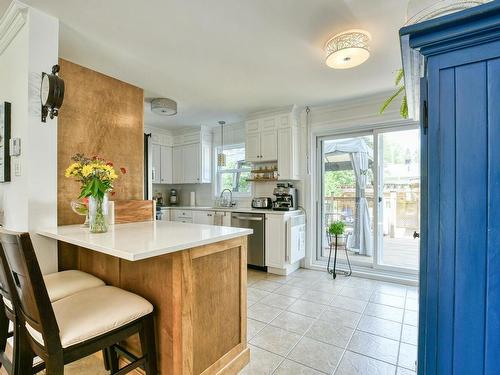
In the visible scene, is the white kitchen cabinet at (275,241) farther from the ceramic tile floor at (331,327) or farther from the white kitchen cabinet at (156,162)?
the white kitchen cabinet at (156,162)

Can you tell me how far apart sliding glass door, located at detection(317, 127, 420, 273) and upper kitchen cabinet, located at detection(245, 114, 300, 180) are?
19.7 inches

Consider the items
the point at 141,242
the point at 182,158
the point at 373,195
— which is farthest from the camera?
the point at 182,158

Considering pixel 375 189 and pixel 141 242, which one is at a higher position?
pixel 375 189

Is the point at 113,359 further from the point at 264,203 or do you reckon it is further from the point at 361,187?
the point at 361,187

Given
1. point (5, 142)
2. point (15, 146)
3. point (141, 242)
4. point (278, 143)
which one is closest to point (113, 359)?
point (141, 242)

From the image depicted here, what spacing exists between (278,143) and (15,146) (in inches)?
123

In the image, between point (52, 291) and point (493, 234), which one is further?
point (52, 291)

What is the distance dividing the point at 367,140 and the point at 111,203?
Result: 354cm

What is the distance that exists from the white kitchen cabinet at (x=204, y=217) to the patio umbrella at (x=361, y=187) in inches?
90.5

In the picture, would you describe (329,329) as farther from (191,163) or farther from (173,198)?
(173,198)

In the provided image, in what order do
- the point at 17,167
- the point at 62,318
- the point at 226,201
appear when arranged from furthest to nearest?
1. the point at 226,201
2. the point at 17,167
3. the point at 62,318

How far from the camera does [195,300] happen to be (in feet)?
4.85

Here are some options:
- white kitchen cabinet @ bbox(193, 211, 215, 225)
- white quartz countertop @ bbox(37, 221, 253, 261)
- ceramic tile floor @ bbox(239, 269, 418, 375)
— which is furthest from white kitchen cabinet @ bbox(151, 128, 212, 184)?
white quartz countertop @ bbox(37, 221, 253, 261)

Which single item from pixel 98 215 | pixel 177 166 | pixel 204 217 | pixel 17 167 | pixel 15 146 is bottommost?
pixel 204 217
